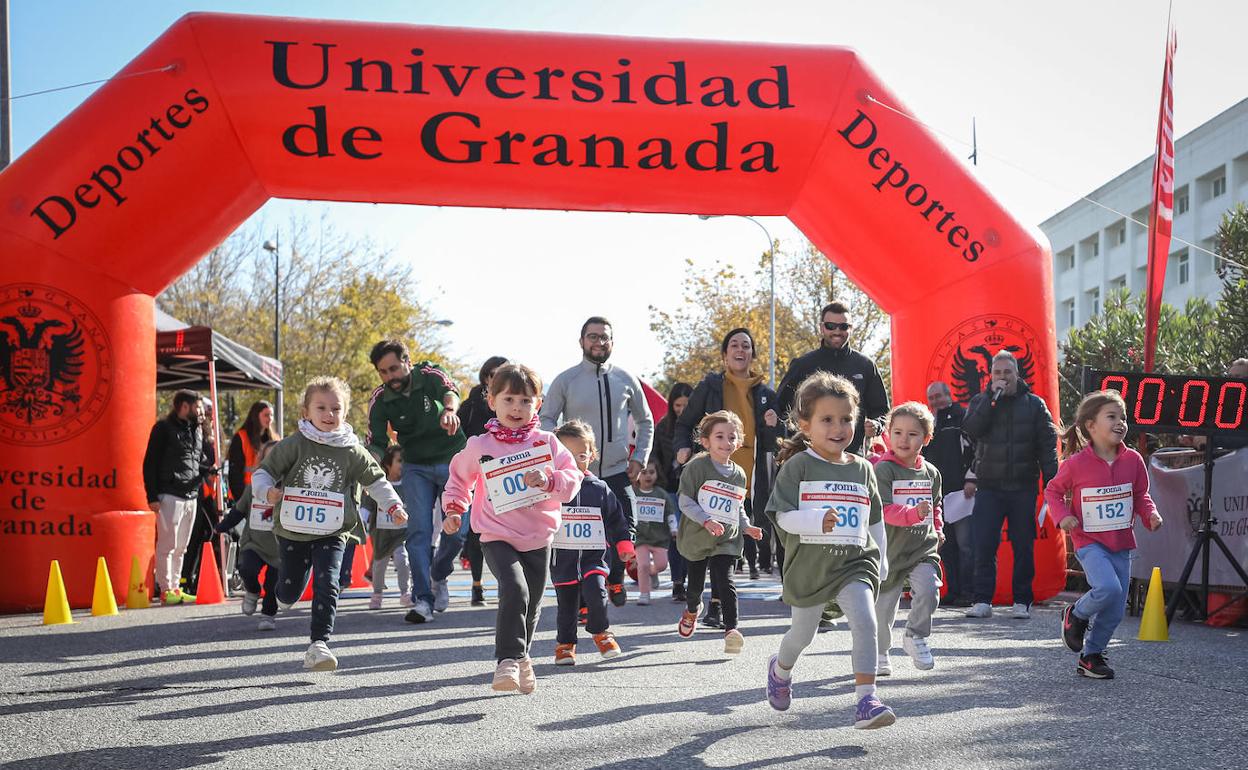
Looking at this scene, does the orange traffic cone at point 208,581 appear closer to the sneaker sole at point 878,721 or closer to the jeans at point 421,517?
the jeans at point 421,517

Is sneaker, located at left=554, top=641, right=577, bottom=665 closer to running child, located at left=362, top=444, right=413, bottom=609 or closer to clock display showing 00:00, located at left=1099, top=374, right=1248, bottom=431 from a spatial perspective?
running child, located at left=362, top=444, right=413, bottom=609

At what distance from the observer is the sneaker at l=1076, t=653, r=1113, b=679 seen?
6.42 metres

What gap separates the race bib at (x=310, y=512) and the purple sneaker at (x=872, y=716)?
10.7ft

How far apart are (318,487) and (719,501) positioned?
2500mm

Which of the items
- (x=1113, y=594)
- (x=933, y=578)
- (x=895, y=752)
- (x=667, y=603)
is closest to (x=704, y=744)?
(x=895, y=752)

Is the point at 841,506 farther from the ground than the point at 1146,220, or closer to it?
closer to it

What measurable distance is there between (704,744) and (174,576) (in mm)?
7628

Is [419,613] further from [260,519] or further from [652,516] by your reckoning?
[652,516]

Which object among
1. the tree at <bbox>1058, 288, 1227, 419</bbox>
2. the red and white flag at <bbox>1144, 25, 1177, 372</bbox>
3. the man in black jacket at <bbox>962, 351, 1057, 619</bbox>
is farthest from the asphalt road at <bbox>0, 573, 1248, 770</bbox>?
the tree at <bbox>1058, 288, 1227, 419</bbox>

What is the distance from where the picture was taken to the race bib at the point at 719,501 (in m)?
8.08

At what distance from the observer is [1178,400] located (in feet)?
31.0

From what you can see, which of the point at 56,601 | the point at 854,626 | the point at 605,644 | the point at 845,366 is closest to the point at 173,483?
the point at 56,601

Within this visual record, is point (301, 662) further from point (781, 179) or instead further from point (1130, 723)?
point (781, 179)

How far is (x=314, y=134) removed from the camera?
10445 millimetres
